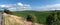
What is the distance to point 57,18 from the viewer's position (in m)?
4.75

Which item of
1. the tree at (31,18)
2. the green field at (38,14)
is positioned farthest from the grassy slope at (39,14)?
the tree at (31,18)

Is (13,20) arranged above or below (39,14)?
below

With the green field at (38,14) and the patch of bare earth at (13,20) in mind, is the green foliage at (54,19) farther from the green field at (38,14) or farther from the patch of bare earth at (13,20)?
the patch of bare earth at (13,20)

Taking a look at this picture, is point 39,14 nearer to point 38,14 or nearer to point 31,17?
point 38,14

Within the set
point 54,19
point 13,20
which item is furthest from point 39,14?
point 13,20

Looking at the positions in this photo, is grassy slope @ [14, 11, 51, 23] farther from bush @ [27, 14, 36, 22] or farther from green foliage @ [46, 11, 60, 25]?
green foliage @ [46, 11, 60, 25]

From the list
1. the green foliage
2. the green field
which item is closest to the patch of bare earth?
the green field

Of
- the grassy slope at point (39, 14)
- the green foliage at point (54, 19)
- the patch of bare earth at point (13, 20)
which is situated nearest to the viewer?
the patch of bare earth at point (13, 20)

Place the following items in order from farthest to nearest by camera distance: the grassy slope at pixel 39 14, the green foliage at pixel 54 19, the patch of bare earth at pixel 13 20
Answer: the grassy slope at pixel 39 14
the green foliage at pixel 54 19
the patch of bare earth at pixel 13 20

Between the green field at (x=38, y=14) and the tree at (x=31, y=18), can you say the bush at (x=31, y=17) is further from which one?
the green field at (x=38, y=14)

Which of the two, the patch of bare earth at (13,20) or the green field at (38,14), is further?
the green field at (38,14)

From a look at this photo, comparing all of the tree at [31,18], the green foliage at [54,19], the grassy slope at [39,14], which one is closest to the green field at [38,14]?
the grassy slope at [39,14]

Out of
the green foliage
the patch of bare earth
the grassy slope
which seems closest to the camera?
the patch of bare earth

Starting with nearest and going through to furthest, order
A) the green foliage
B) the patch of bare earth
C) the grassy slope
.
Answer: the patch of bare earth < the green foliage < the grassy slope
